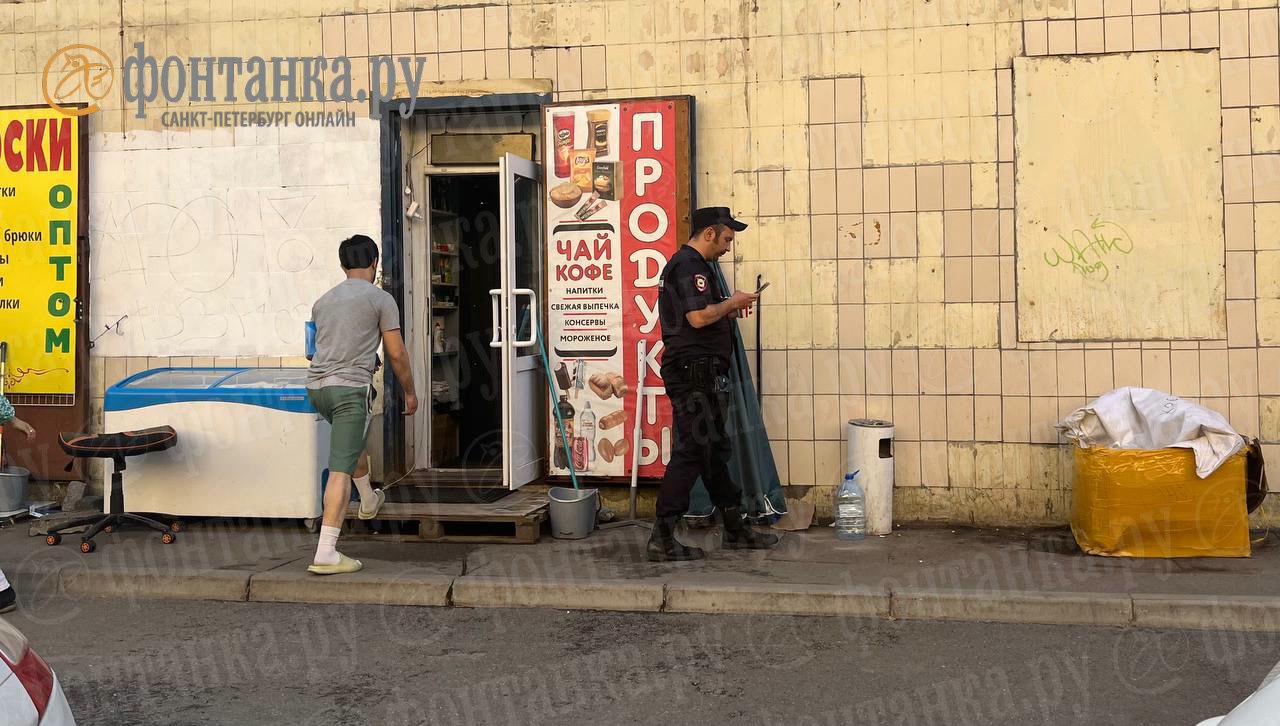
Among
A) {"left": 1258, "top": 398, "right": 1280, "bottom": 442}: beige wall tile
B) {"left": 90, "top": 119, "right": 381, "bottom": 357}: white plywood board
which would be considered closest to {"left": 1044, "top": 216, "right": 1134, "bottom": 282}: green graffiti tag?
{"left": 1258, "top": 398, "right": 1280, "bottom": 442}: beige wall tile

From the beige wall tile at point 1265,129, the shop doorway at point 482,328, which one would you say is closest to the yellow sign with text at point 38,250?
the shop doorway at point 482,328

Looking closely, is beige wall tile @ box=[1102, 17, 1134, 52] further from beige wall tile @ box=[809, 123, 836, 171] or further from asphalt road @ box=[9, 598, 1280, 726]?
asphalt road @ box=[9, 598, 1280, 726]

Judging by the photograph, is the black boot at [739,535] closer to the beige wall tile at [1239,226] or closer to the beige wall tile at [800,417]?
the beige wall tile at [800,417]

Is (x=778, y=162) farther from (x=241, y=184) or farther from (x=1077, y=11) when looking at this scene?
(x=241, y=184)

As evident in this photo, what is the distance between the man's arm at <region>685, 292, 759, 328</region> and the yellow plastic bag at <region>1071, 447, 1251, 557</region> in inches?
90.9

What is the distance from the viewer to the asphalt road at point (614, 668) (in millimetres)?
4785

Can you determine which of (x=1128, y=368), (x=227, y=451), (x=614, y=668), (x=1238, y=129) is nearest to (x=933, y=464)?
(x=1128, y=368)

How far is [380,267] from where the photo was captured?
8.93m

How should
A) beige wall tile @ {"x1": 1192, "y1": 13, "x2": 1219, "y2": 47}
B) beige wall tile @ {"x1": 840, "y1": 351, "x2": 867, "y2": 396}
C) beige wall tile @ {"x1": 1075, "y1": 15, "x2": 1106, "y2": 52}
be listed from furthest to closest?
1. beige wall tile @ {"x1": 840, "y1": 351, "x2": 867, "y2": 396}
2. beige wall tile @ {"x1": 1075, "y1": 15, "x2": 1106, "y2": 52}
3. beige wall tile @ {"x1": 1192, "y1": 13, "x2": 1219, "y2": 47}

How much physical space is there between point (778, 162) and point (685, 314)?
175cm

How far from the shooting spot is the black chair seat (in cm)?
776

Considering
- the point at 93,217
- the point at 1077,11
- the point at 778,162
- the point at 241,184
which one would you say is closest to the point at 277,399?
the point at 241,184

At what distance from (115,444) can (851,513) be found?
15.3 feet

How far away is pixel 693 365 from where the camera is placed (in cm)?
716
